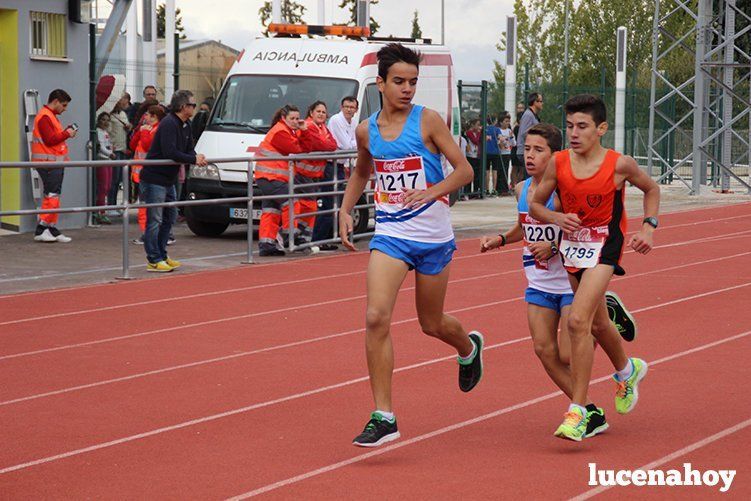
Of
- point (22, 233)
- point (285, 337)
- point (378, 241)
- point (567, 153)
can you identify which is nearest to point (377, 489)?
point (378, 241)

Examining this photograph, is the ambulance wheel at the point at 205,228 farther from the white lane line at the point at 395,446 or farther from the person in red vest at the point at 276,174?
the white lane line at the point at 395,446

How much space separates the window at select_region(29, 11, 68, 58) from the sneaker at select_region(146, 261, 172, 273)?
6105mm

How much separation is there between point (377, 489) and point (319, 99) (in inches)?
542

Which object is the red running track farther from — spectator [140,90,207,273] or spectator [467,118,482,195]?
spectator [467,118,482,195]

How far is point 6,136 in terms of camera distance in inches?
765

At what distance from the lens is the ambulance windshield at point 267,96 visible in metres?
19.3

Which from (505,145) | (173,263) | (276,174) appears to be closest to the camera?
(173,263)

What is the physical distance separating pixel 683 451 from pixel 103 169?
565 inches

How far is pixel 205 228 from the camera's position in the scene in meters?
19.3

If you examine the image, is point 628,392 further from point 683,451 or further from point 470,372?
point 470,372

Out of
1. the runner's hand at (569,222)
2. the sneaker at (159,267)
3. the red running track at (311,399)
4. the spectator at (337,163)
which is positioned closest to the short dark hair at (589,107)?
the runner's hand at (569,222)

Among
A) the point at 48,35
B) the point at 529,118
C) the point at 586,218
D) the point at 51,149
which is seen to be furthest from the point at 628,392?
the point at 529,118

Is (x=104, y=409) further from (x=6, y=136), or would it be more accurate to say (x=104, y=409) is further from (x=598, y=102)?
(x=6, y=136)

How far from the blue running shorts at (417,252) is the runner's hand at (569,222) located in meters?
0.61
